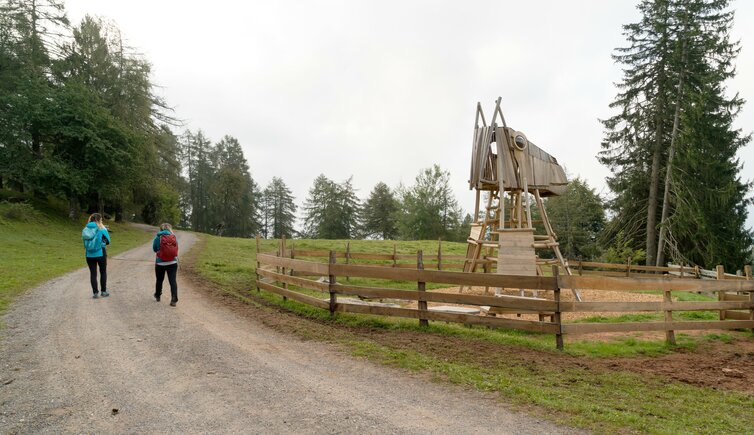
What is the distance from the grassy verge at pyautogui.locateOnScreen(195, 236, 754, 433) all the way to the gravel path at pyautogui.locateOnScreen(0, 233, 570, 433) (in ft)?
1.49

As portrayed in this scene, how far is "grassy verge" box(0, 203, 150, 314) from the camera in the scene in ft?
36.2

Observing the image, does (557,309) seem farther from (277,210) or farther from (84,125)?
(277,210)

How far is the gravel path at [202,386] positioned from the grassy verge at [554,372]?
45 cm

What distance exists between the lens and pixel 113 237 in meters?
25.0

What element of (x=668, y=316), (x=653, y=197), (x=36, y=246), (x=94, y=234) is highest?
(x=653, y=197)

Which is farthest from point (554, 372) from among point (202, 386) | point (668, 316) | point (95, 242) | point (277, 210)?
point (277, 210)

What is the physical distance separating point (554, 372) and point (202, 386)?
4427mm

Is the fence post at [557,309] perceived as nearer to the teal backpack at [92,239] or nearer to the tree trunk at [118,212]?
the teal backpack at [92,239]

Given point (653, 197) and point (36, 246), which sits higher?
point (653, 197)

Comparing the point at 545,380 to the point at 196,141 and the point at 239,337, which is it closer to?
the point at 239,337

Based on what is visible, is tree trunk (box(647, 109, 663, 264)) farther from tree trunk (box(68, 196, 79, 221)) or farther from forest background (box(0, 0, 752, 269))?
tree trunk (box(68, 196, 79, 221))

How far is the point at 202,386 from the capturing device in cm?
441

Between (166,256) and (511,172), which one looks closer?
(166,256)

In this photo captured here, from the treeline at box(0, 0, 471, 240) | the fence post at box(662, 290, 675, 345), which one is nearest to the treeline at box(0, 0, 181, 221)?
the treeline at box(0, 0, 471, 240)
